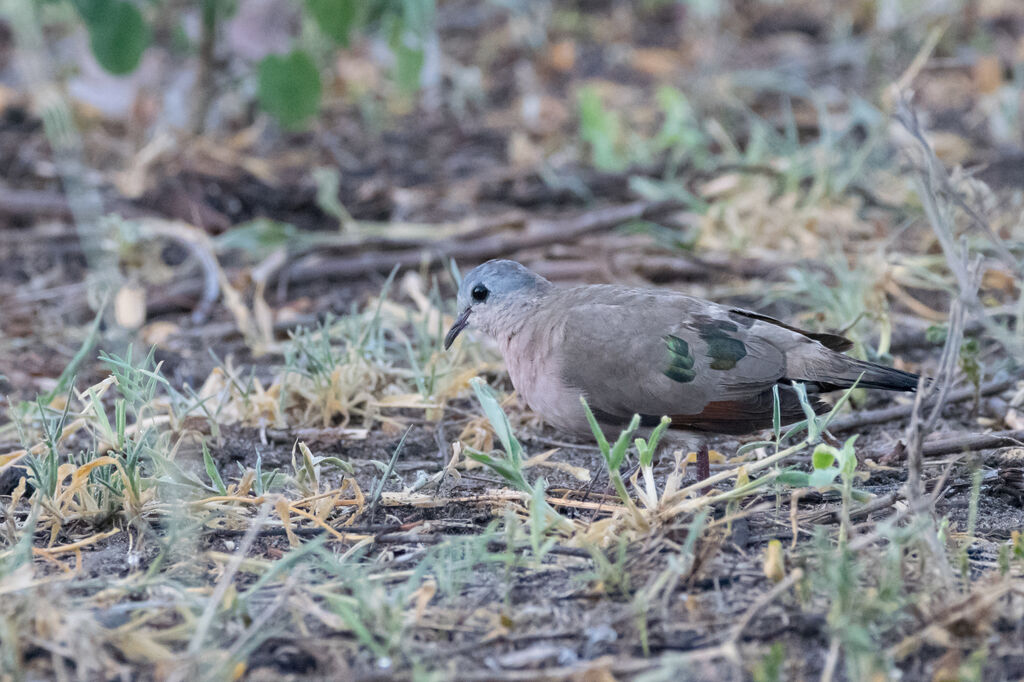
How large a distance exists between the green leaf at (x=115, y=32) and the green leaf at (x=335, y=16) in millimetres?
834

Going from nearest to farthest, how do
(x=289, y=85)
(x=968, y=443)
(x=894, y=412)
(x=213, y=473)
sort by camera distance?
(x=213, y=473), (x=968, y=443), (x=894, y=412), (x=289, y=85)

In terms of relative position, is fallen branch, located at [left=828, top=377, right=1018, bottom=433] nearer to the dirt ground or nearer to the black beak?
the dirt ground

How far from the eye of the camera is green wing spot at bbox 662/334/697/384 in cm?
291

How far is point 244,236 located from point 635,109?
313cm

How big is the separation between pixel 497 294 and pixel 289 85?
2873 mm

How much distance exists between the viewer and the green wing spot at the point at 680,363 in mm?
2914

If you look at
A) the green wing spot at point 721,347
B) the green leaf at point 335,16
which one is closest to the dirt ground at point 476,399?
the green wing spot at point 721,347

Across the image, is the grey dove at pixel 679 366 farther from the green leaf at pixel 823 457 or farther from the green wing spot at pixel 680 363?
the green leaf at pixel 823 457

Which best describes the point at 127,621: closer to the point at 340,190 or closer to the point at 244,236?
the point at 244,236

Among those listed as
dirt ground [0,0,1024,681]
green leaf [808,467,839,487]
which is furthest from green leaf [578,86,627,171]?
green leaf [808,467,839,487]

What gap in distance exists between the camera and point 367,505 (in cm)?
288

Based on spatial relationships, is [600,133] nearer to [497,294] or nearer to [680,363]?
[497,294]

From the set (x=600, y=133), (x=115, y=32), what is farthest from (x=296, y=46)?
(x=600, y=133)

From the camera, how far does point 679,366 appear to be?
292 cm
